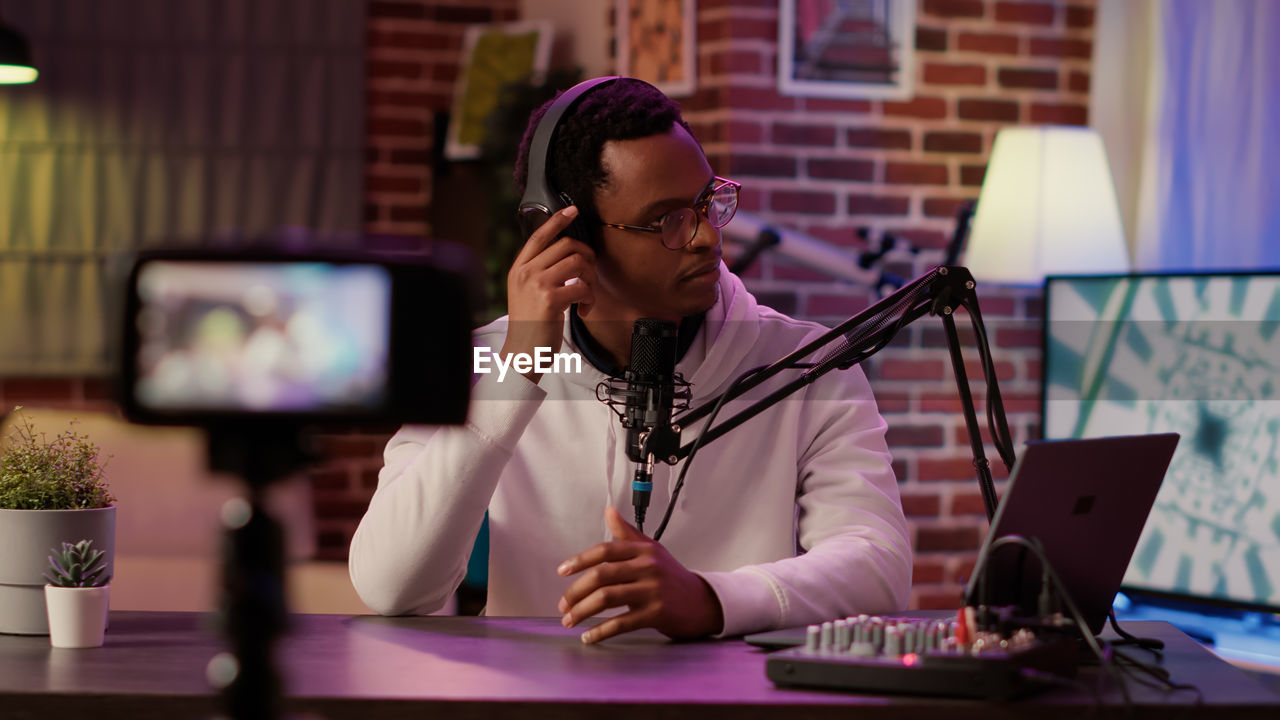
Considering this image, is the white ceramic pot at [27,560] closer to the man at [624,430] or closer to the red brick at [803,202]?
the man at [624,430]

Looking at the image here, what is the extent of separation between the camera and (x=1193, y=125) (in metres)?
2.61

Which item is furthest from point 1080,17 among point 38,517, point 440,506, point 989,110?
point 38,517

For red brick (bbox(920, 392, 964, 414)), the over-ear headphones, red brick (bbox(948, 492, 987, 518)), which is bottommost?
red brick (bbox(948, 492, 987, 518))

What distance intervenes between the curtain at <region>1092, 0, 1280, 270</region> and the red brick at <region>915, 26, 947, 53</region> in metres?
0.40

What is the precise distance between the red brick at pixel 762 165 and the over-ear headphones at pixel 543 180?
105 centimetres

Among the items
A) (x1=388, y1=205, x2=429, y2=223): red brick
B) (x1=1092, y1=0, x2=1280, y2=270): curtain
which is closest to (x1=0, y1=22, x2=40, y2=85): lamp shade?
(x1=388, y1=205, x2=429, y2=223): red brick

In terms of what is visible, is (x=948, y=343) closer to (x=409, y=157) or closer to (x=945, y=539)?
(x=945, y=539)

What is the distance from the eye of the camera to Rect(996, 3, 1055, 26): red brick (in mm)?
2900

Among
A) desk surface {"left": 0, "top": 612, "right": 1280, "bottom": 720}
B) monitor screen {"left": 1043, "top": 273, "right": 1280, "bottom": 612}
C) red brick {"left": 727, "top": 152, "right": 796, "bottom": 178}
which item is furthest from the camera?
red brick {"left": 727, "top": 152, "right": 796, "bottom": 178}

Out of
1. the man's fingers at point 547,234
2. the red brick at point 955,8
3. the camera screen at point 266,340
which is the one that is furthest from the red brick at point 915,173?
the camera screen at point 266,340

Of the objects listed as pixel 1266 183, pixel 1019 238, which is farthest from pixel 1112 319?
pixel 1266 183

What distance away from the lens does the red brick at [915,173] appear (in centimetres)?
285

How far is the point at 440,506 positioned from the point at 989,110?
1963mm

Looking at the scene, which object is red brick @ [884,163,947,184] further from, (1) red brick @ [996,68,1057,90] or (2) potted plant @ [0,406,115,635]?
(2) potted plant @ [0,406,115,635]
